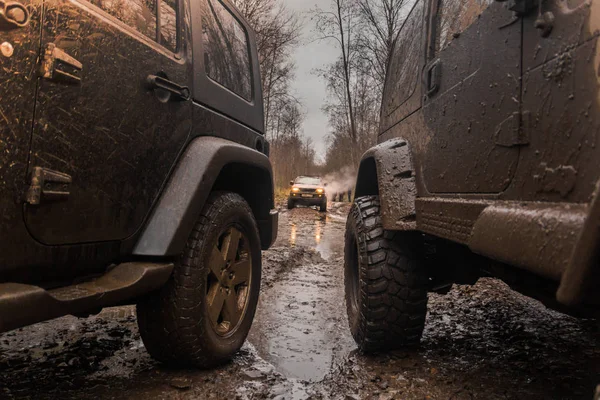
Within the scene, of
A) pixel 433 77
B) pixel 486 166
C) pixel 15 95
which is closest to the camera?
pixel 15 95

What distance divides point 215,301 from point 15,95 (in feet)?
4.68

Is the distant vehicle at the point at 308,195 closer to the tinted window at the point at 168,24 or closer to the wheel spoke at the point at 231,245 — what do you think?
the wheel spoke at the point at 231,245

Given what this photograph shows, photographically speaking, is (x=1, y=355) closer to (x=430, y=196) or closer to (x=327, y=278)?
(x=430, y=196)

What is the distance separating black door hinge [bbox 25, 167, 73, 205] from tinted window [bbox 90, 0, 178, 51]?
0.73 metres

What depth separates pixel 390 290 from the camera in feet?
8.30

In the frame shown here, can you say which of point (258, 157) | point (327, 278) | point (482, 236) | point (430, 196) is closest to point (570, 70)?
point (482, 236)

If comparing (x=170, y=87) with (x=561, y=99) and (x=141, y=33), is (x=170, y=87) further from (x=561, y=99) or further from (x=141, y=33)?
(x=561, y=99)

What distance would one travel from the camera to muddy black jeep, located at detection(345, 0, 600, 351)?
1068mm

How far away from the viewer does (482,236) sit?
4.62ft

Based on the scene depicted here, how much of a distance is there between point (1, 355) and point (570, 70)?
3.04 metres

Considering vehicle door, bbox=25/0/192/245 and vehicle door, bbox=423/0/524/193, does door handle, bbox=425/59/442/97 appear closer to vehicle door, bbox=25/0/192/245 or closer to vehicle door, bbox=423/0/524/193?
vehicle door, bbox=423/0/524/193

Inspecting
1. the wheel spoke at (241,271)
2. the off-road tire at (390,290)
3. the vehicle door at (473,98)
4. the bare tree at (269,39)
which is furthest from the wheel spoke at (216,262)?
the bare tree at (269,39)

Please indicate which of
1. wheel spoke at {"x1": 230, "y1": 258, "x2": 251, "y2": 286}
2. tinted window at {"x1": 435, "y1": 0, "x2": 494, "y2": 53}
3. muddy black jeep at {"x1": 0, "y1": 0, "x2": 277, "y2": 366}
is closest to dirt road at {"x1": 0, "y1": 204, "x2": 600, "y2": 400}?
muddy black jeep at {"x1": 0, "y1": 0, "x2": 277, "y2": 366}

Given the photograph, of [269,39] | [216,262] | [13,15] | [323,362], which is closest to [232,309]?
[216,262]
